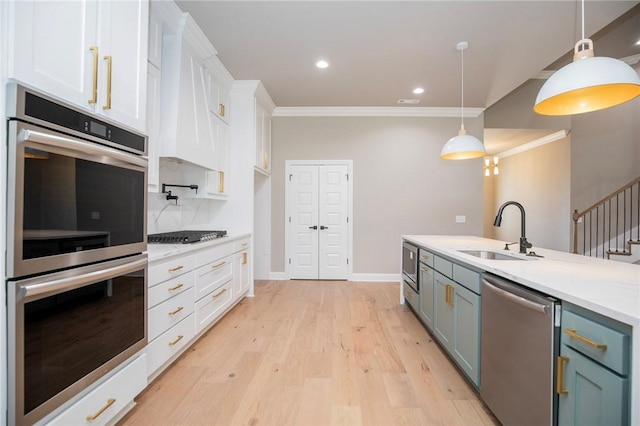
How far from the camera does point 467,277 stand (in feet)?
6.05

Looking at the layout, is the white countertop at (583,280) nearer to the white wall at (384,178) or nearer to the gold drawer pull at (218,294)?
the gold drawer pull at (218,294)

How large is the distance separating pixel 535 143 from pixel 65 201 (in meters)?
8.05

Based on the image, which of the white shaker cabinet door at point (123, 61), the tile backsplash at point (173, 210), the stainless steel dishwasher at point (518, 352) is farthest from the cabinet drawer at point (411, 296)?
the white shaker cabinet door at point (123, 61)

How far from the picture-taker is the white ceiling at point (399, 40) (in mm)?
2359

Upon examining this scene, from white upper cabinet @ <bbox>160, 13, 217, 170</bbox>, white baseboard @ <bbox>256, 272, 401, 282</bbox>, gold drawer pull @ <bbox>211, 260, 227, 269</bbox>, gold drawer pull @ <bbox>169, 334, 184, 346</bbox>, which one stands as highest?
white upper cabinet @ <bbox>160, 13, 217, 170</bbox>

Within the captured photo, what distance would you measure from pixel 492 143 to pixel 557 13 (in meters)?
4.64

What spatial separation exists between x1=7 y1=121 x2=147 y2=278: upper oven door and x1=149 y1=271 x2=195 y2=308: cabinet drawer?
1.30 feet

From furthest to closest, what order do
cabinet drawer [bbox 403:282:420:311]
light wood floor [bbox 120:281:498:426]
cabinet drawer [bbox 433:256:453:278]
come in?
cabinet drawer [bbox 403:282:420:311] → cabinet drawer [bbox 433:256:453:278] → light wood floor [bbox 120:281:498:426]

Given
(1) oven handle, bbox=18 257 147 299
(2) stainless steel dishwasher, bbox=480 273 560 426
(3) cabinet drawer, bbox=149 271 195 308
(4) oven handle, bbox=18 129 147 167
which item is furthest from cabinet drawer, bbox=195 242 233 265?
(2) stainless steel dishwasher, bbox=480 273 560 426

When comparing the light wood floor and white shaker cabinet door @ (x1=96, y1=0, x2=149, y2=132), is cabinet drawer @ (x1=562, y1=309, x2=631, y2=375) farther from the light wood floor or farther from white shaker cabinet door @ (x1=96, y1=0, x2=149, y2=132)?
white shaker cabinet door @ (x1=96, y1=0, x2=149, y2=132)

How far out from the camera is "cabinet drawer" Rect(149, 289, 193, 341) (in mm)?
1802

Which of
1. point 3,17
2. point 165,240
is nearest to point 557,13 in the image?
point 3,17

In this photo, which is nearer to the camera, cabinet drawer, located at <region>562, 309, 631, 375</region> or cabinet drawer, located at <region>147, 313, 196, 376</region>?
cabinet drawer, located at <region>562, 309, 631, 375</region>

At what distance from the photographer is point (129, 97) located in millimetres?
1515
